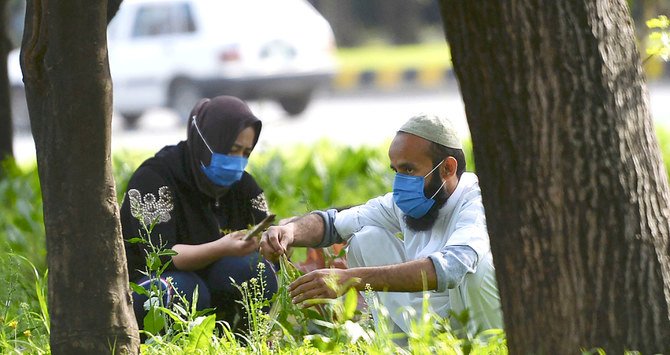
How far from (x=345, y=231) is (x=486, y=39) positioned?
1397 mm

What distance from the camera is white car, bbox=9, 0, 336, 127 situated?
16.9m

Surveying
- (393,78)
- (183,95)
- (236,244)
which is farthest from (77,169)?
(393,78)

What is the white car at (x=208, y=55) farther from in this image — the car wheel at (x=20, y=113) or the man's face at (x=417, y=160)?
the man's face at (x=417, y=160)

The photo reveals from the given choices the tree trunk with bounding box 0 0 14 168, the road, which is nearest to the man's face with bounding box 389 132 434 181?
the tree trunk with bounding box 0 0 14 168

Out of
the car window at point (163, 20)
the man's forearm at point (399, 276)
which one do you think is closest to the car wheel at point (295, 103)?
the car window at point (163, 20)

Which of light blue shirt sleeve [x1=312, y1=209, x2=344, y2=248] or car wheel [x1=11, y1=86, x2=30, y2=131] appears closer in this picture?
light blue shirt sleeve [x1=312, y1=209, x2=344, y2=248]

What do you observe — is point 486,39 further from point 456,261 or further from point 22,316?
point 22,316

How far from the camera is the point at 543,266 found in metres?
3.11

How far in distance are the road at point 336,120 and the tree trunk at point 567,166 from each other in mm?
9346

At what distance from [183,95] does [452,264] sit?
13491 millimetres

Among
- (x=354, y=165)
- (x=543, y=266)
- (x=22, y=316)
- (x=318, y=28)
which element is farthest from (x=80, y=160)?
(x=318, y=28)

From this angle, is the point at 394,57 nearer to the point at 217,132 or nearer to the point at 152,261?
the point at 217,132

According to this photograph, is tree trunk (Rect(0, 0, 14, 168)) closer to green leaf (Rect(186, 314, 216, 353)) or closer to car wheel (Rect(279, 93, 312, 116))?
green leaf (Rect(186, 314, 216, 353))

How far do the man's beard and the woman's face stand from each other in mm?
712
